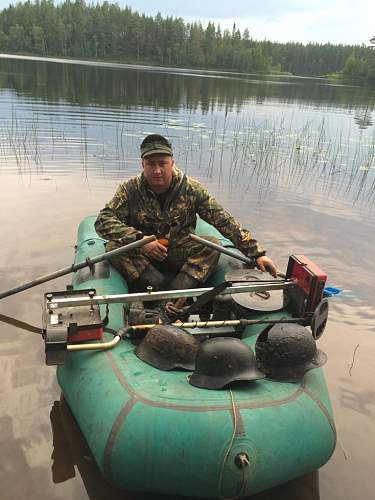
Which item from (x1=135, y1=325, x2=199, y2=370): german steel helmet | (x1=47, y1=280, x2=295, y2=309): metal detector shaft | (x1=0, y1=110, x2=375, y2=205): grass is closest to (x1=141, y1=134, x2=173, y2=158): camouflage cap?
(x1=47, y1=280, x2=295, y2=309): metal detector shaft

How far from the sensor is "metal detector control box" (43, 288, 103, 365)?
107 inches

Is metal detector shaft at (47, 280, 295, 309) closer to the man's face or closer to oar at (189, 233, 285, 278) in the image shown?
oar at (189, 233, 285, 278)

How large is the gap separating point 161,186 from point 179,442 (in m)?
2.34

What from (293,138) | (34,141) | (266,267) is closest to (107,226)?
(266,267)

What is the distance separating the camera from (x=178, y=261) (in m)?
4.30

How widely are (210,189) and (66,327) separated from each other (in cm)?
697

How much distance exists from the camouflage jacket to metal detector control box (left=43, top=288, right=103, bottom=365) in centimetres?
108

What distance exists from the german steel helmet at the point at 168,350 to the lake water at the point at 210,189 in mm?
810

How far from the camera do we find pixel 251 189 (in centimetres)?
960

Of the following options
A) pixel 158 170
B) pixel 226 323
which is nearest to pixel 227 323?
pixel 226 323

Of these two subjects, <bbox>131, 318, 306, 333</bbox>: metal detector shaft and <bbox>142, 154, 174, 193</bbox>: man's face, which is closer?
<bbox>131, 318, 306, 333</bbox>: metal detector shaft

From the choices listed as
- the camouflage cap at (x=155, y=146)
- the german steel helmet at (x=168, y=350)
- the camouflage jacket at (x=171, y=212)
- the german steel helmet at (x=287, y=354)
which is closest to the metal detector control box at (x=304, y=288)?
the german steel helmet at (x=287, y=354)

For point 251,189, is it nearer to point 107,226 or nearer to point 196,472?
point 107,226

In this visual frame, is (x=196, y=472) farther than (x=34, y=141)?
No
